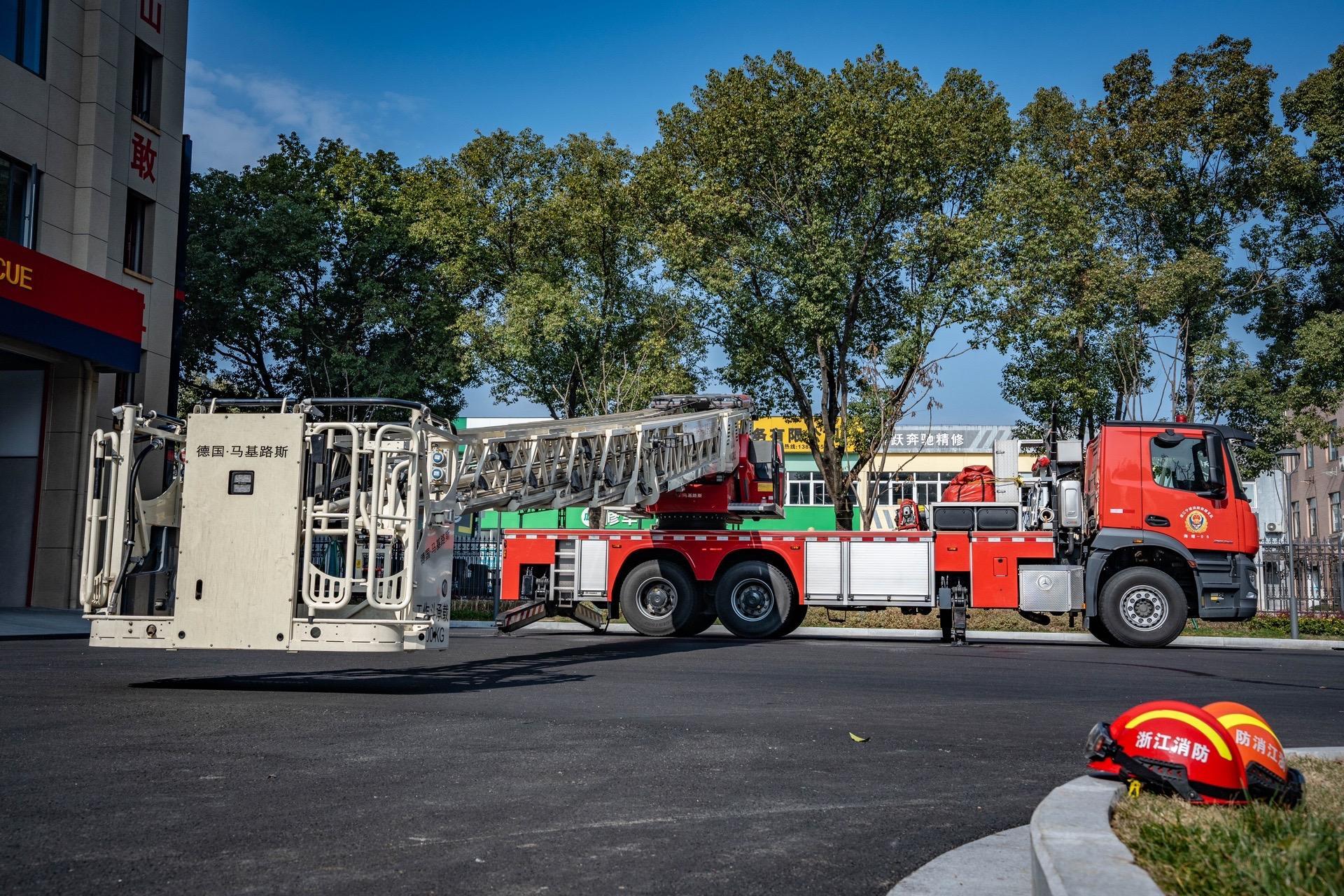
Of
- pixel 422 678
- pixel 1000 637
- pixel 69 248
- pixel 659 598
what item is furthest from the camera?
pixel 69 248

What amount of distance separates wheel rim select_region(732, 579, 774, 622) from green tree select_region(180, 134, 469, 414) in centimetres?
1637

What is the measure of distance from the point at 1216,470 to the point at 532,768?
13.9 meters

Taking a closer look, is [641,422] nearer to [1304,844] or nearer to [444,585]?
[444,585]

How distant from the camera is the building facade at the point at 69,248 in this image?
69.2ft

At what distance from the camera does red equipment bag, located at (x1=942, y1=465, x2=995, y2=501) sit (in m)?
19.7

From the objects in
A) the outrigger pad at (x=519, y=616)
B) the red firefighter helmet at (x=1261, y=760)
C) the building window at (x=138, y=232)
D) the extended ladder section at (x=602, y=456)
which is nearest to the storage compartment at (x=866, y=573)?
the extended ladder section at (x=602, y=456)

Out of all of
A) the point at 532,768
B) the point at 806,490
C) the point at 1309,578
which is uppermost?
the point at 806,490

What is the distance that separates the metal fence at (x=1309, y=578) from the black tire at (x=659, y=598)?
1260 centimetres

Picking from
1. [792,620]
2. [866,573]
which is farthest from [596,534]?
[866,573]

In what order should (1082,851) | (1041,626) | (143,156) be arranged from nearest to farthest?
(1082,851), (1041,626), (143,156)

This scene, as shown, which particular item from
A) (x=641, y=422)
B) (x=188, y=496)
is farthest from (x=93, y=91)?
(x=188, y=496)

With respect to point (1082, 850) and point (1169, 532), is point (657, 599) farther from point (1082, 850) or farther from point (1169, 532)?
point (1082, 850)

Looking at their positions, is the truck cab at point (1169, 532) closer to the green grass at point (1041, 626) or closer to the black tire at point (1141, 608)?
the black tire at point (1141, 608)

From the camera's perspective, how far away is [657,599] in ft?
61.9
